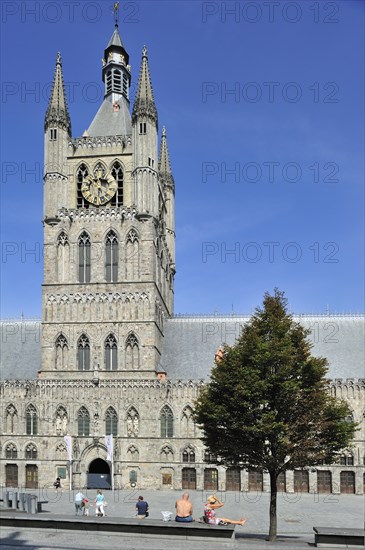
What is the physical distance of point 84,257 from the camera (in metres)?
62.8

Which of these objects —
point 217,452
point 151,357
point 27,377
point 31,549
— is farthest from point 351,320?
point 31,549

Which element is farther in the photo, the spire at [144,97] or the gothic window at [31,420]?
the spire at [144,97]

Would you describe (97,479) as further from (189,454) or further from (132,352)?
(132,352)

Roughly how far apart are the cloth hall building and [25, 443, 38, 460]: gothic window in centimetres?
12

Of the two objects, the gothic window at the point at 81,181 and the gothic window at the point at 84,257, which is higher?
the gothic window at the point at 81,181

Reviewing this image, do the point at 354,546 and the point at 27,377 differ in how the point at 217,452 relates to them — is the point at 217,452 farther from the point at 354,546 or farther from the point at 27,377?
the point at 27,377

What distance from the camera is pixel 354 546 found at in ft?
75.8

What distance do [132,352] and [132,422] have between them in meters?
6.08

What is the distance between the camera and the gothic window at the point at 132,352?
60062mm

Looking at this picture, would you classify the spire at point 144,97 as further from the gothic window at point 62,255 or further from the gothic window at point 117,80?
the gothic window at point 62,255

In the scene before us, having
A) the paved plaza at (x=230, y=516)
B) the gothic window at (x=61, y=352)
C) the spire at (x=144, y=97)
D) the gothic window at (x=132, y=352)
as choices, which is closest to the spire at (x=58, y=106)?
the spire at (x=144, y=97)

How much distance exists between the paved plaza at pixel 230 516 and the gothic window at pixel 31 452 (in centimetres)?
326

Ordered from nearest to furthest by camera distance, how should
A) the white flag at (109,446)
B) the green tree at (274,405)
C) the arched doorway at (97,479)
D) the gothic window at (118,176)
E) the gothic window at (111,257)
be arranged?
the green tree at (274,405)
the white flag at (109,446)
the arched doorway at (97,479)
the gothic window at (111,257)
the gothic window at (118,176)

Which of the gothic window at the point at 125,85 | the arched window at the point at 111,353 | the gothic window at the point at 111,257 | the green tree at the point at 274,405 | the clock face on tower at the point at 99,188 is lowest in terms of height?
the green tree at the point at 274,405
